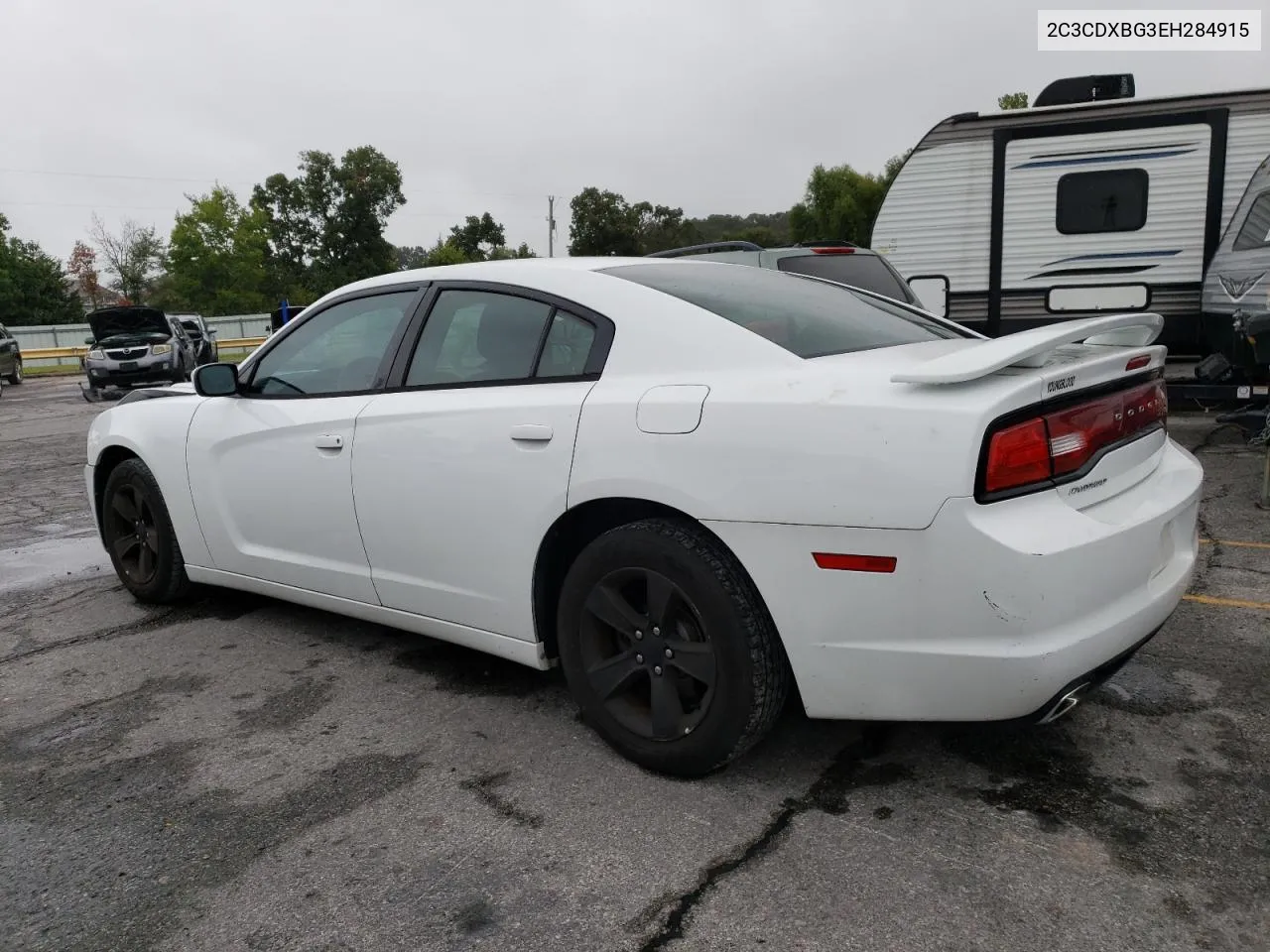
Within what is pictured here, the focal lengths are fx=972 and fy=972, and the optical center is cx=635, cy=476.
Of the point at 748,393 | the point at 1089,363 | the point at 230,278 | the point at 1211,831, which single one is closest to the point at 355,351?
the point at 748,393

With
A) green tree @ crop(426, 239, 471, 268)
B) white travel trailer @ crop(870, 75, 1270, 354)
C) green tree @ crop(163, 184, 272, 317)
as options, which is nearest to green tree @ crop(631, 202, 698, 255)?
green tree @ crop(426, 239, 471, 268)

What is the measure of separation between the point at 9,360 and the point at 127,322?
5474mm

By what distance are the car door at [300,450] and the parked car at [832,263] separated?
3687 millimetres

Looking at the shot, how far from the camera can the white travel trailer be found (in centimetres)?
858

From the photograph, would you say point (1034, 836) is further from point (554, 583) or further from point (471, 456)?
point (471, 456)

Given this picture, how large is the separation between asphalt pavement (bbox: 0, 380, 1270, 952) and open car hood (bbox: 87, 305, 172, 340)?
16.3m

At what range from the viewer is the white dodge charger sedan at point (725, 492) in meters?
2.24

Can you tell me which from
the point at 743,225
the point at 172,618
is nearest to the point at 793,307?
the point at 172,618

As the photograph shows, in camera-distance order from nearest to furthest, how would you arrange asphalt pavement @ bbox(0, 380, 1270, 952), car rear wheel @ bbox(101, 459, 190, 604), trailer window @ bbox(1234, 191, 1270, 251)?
asphalt pavement @ bbox(0, 380, 1270, 952) → car rear wheel @ bbox(101, 459, 190, 604) → trailer window @ bbox(1234, 191, 1270, 251)

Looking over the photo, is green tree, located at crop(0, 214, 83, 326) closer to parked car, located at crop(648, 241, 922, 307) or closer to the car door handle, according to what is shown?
parked car, located at crop(648, 241, 922, 307)

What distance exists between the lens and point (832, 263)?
23.6ft

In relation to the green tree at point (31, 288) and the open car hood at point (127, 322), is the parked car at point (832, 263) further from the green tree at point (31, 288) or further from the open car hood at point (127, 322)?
the green tree at point (31, 288)

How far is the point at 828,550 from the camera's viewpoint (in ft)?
7.68

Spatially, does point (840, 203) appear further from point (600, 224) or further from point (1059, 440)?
point (1059, 440)
